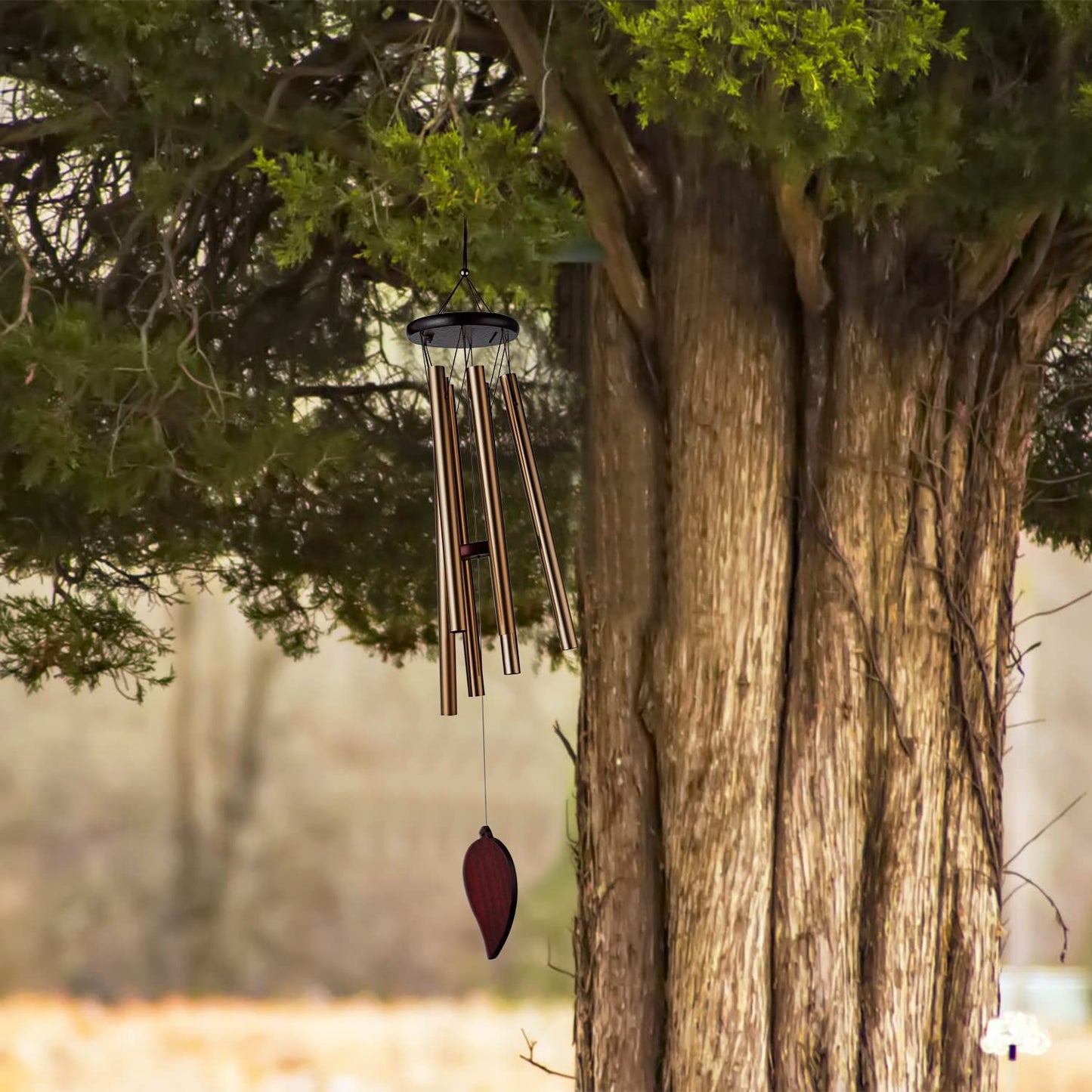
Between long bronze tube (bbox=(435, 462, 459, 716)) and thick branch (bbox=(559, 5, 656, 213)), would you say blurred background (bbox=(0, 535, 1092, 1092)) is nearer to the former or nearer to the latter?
thick branch (bbox=(559, 5, 656, 213))

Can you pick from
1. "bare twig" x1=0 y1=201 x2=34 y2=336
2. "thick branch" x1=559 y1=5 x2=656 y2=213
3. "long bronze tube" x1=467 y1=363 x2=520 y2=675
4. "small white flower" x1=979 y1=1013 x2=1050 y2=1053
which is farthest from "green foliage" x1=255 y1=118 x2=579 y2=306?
"small white flower" x1=979 y1=1013 x2=1050 y2=1053

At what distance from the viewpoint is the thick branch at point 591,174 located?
81.4 inches

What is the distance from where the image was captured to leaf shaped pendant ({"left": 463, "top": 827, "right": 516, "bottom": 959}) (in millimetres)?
1967

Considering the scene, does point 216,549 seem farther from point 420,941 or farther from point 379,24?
point 420,941

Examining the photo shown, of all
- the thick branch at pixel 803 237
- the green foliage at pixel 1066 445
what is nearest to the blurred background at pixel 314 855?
the green foliage at pixel 1066 445

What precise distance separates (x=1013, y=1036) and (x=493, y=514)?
1353mm

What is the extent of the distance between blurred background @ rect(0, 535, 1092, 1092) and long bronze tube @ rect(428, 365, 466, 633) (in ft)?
9.85

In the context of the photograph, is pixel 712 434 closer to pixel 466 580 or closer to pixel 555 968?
pixel 466 580

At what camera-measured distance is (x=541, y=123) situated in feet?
6.44

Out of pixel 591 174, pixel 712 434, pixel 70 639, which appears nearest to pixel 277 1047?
pixel 70 639

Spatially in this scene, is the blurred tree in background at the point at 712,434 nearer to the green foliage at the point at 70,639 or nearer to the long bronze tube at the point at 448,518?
the green foliage at the point at 70,639

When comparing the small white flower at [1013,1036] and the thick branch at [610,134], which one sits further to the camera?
the small white flower at [1013,1036]

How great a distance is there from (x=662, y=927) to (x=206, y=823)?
10.1ft

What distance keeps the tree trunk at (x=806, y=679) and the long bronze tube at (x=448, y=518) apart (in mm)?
612
